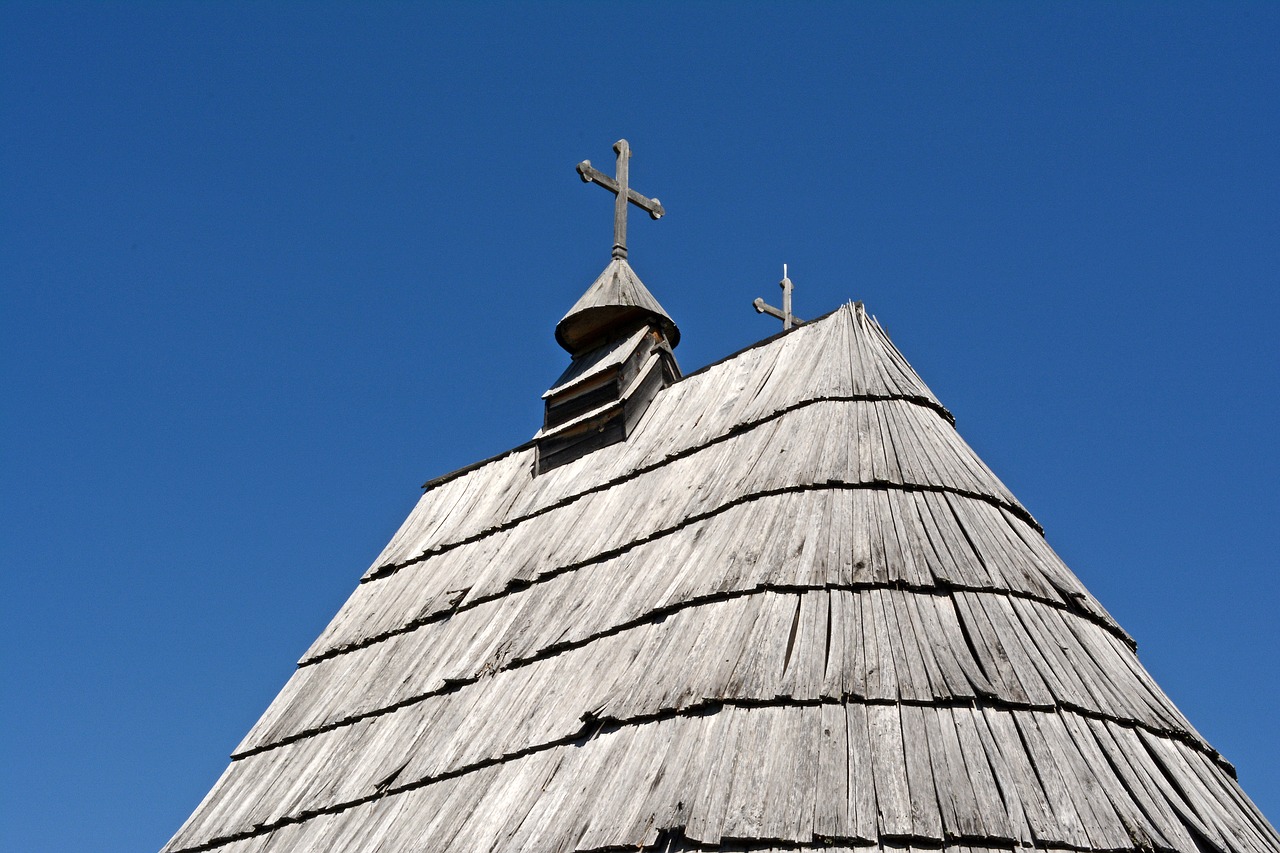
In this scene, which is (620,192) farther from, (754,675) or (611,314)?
(754,675)

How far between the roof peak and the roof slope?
1175mm

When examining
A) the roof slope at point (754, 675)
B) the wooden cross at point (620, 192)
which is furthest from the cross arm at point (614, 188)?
the roof slope at point (754, 675)

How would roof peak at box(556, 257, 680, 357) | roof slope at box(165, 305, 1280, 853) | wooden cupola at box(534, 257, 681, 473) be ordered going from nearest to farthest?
roof slope at box(165, 305, 1280, 853) → wooden cupola at box(534, 257, 681, 473) → roof peak at box(556, 257, 680, 357)

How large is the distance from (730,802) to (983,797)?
965 mm

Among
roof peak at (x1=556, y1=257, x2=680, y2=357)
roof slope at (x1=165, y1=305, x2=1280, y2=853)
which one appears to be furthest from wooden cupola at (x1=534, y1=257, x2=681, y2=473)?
roof slope at (x1=165, y1=305, x2=1280, y2=853)

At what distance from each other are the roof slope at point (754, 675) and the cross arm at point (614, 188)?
2535 millimetres

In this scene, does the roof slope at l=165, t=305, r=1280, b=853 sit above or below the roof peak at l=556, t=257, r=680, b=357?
below

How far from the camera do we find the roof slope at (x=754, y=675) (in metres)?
5.27

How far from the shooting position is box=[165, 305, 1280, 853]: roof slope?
5.27 meters

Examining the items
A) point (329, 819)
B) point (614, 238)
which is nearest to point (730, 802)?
point (329, 819)

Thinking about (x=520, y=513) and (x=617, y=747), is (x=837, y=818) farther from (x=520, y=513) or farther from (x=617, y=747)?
(x=520, y=513)

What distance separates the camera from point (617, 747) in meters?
6.20

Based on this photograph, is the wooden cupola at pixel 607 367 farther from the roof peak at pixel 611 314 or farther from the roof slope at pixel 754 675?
the roof slope at pixel 754 675

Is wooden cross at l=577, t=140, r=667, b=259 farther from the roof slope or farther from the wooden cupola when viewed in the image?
the roof slope
